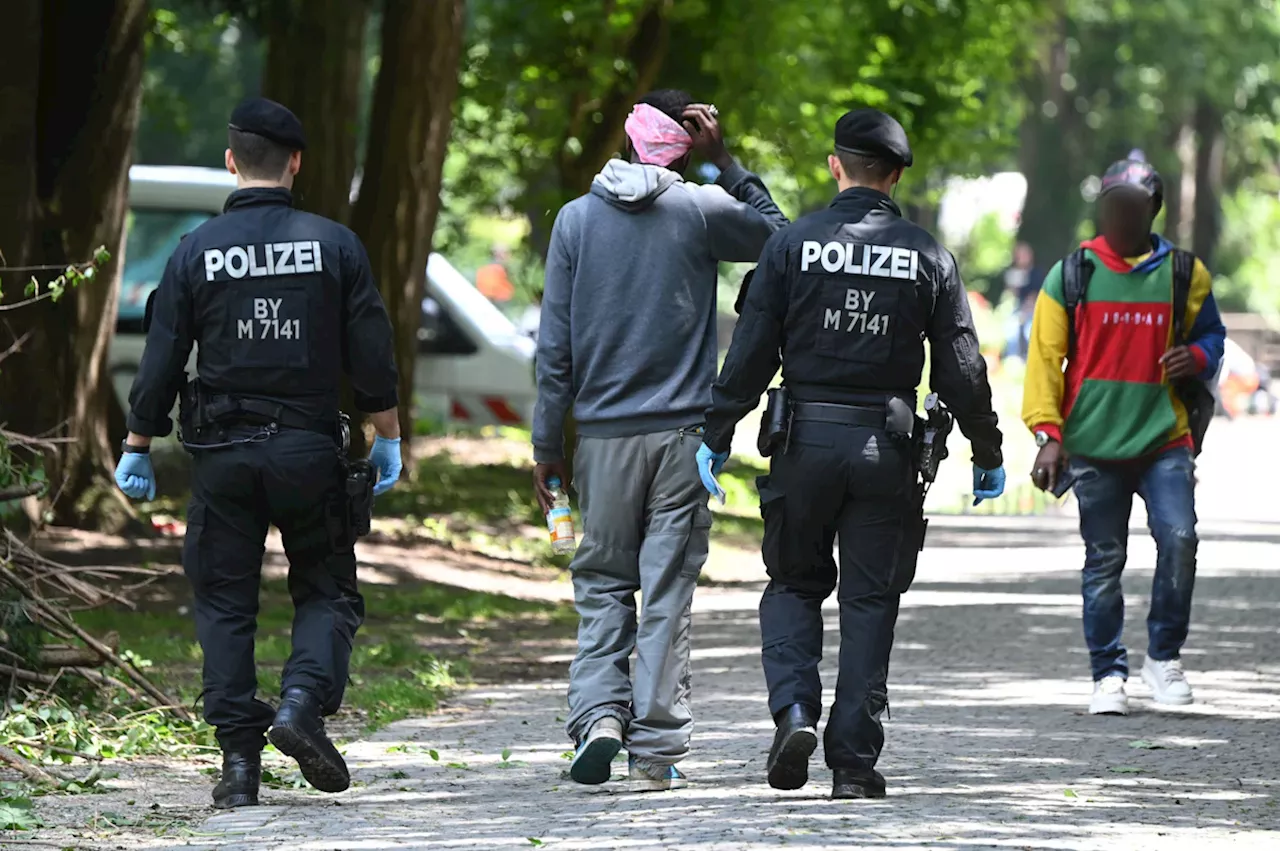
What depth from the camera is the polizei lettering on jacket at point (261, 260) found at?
21.6 feet

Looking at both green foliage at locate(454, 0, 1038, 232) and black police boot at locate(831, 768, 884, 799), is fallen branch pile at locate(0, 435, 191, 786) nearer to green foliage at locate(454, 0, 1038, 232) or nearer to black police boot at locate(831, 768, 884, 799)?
black police boot at locate(831, 768, 884, 799)

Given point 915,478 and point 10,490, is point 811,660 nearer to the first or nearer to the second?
point 915,478

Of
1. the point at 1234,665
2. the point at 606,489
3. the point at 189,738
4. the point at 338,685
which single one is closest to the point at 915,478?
the point at 606,489

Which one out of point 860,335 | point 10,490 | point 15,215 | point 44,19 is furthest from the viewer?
point 44,19

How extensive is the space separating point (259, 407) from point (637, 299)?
1136 millimetres

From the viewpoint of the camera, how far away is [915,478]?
6613mm

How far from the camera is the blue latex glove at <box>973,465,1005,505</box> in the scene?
22.5 feet

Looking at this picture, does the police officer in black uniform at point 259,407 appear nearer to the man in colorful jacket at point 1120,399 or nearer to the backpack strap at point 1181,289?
the man in colorful jacket at point 1120,399

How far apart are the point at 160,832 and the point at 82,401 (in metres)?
7.67

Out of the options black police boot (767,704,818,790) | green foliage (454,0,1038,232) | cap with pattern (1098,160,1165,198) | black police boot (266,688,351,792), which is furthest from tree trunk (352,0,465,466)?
black police boot (767,704,818,790)

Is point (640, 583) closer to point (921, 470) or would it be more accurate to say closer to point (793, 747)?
point (793, 747)

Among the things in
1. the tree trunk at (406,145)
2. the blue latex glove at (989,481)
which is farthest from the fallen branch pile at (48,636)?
the tree trunk at (406,145)

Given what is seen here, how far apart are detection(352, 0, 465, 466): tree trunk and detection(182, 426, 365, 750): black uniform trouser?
1014cm

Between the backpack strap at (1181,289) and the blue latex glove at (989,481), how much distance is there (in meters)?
2.02
